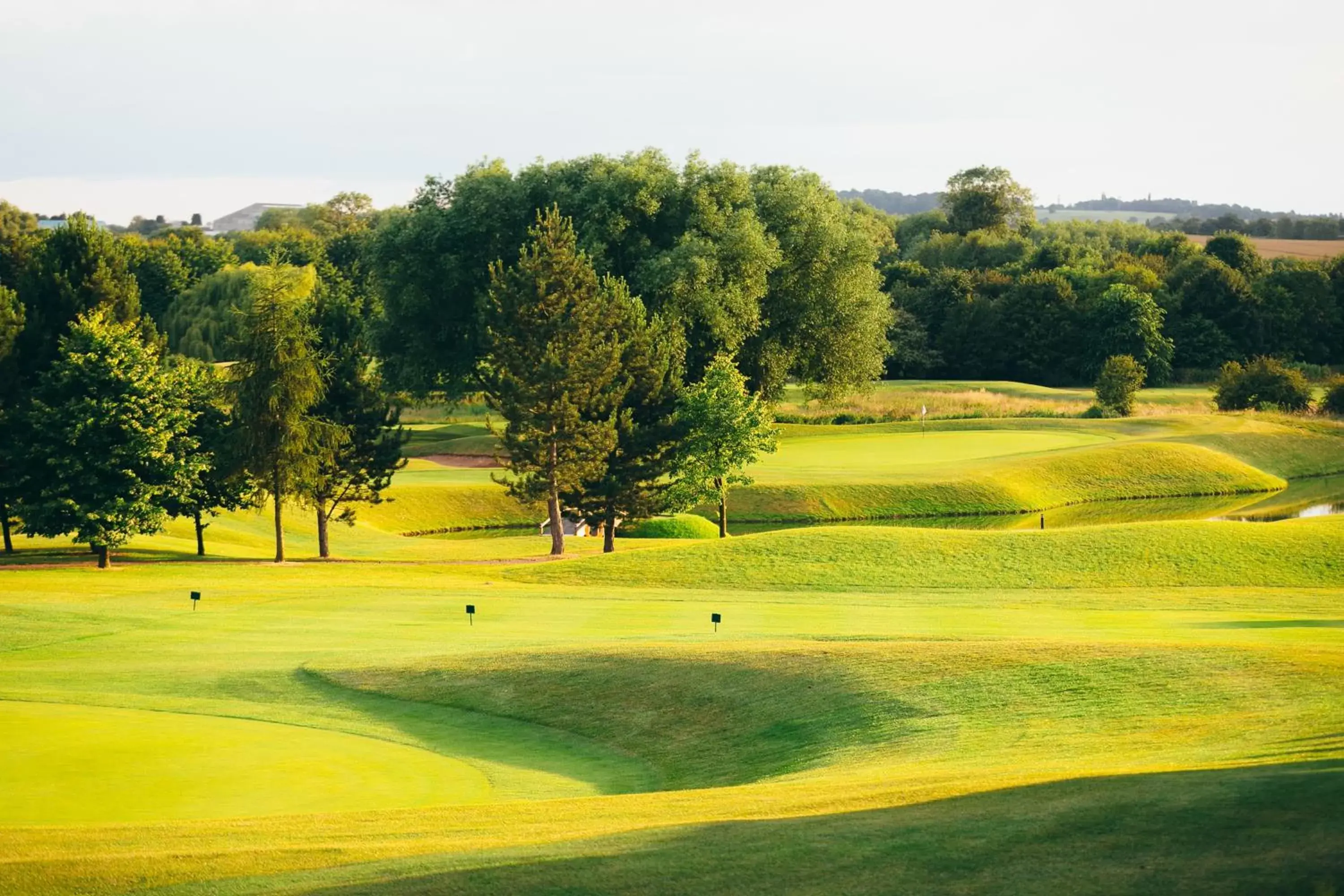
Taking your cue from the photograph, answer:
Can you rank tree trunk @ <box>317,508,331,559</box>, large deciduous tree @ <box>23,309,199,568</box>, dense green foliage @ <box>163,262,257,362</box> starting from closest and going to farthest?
large deciduous tree @ <box>23,309,199,568</box> < tree trunk @ <box>317,508,331,559</box> < dense green foliage @ <box>163,262,257,362</box>

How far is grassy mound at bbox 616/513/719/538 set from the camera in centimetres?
5312

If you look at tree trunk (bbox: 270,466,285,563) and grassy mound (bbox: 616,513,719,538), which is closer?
tree trunk (bbox: 270,466,285,563)

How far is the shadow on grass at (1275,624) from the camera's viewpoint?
80.7ft

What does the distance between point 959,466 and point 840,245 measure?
15.7m

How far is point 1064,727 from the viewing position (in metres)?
16.8

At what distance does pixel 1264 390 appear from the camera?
8212cm

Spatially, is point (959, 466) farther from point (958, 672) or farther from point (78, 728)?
point (78, 728)

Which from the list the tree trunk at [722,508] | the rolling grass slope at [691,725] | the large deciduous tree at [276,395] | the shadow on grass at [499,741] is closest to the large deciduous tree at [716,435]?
the tree trunk at [722,508]

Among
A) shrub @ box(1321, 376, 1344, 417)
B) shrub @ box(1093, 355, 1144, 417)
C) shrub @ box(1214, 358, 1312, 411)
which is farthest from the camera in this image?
shrub @ box(1093, 355, 1144, 417)

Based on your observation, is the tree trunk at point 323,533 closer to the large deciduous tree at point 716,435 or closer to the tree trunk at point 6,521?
the tree trunk at point 6,521

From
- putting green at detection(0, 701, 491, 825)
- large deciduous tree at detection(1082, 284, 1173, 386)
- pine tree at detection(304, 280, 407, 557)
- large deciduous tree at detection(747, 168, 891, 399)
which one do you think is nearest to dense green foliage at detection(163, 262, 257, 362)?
large deciduous tree at detection(747, 168, 891, 399)

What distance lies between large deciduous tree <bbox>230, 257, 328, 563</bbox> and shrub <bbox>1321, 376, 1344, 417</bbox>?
198 ft

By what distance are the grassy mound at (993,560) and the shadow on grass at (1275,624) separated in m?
9.38

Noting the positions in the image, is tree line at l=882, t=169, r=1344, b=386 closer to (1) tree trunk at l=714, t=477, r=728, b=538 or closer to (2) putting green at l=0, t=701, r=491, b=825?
(1) tree trunk at l=714, t=477, r=728, b=538
